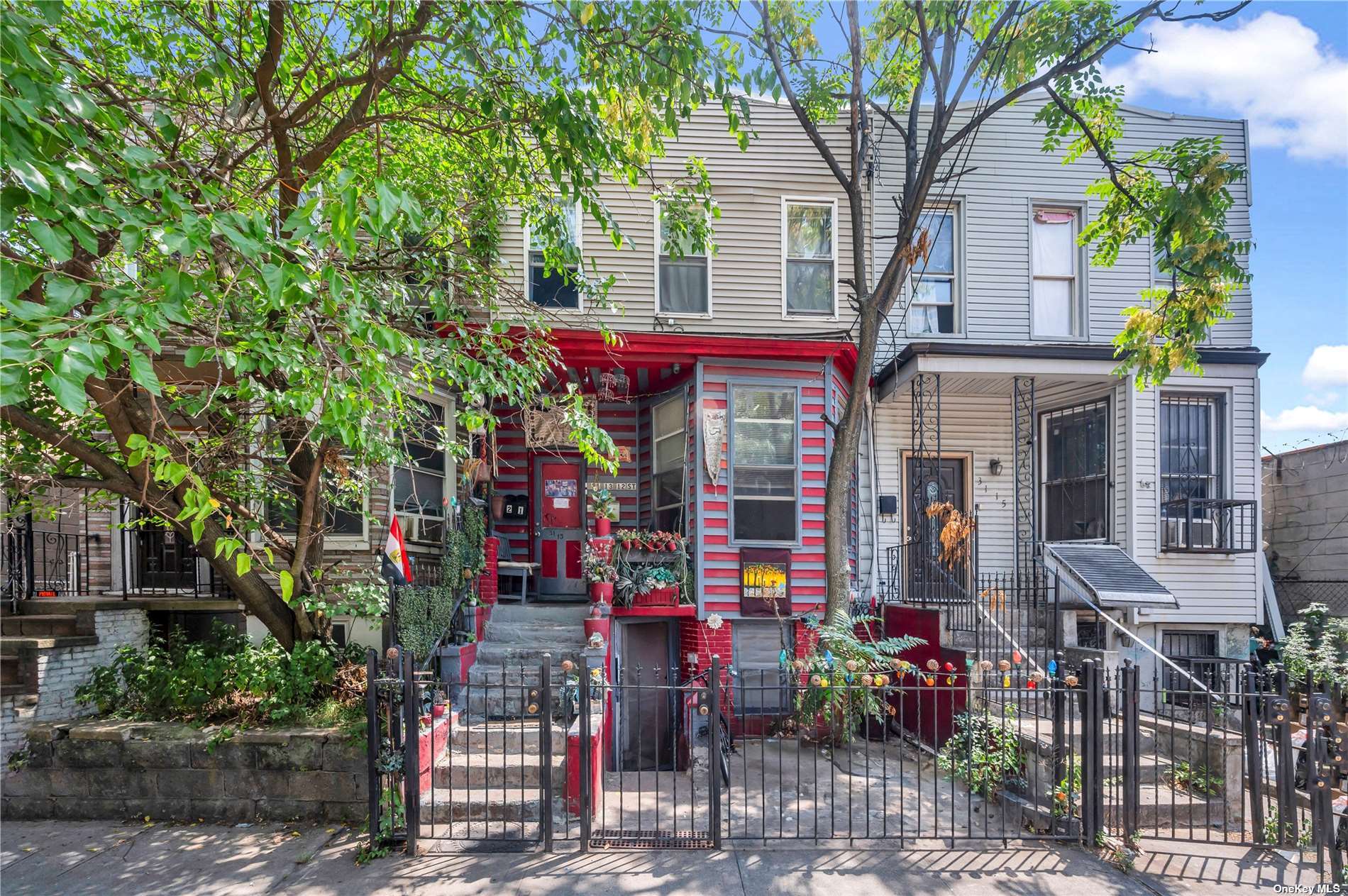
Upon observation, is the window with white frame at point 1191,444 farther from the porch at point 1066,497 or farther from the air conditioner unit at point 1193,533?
the air conditioner unit at point 1193,533

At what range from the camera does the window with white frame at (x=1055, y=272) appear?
1180 centimetres

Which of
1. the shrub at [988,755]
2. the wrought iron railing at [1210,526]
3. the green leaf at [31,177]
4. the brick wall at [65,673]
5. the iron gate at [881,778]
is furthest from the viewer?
the wrought iron railing at [1210,526]

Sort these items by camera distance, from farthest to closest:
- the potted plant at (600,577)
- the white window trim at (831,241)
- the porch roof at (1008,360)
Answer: the white window trim at (831,241) → the porch roof at (1008,360) → the potted plant at (600,577)

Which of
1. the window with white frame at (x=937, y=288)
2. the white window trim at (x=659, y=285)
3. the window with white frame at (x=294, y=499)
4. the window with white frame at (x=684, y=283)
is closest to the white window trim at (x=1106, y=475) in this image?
the window with white frame at (x=937, y=288)

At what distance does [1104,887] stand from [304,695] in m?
6.57

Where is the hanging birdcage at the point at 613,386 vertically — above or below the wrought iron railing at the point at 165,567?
above

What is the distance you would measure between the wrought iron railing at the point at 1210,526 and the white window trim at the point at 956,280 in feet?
13.1

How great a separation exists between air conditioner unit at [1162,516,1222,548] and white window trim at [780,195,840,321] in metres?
5.83

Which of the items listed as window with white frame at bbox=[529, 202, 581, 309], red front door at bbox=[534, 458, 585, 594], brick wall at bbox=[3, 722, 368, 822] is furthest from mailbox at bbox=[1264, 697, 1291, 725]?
window with white frame at bbox=[529, 202, 581, 309]

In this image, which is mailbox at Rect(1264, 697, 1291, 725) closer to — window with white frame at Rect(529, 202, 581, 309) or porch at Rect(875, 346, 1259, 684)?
porch at Rect(875, 346, 1259, 684)

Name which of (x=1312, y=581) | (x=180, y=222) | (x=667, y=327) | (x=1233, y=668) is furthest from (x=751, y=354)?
(x=1312, y=581)

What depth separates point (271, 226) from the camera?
6102 mm

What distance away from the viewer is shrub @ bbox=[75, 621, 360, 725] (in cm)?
662

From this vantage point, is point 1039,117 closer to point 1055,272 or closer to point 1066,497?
point 1055,272
